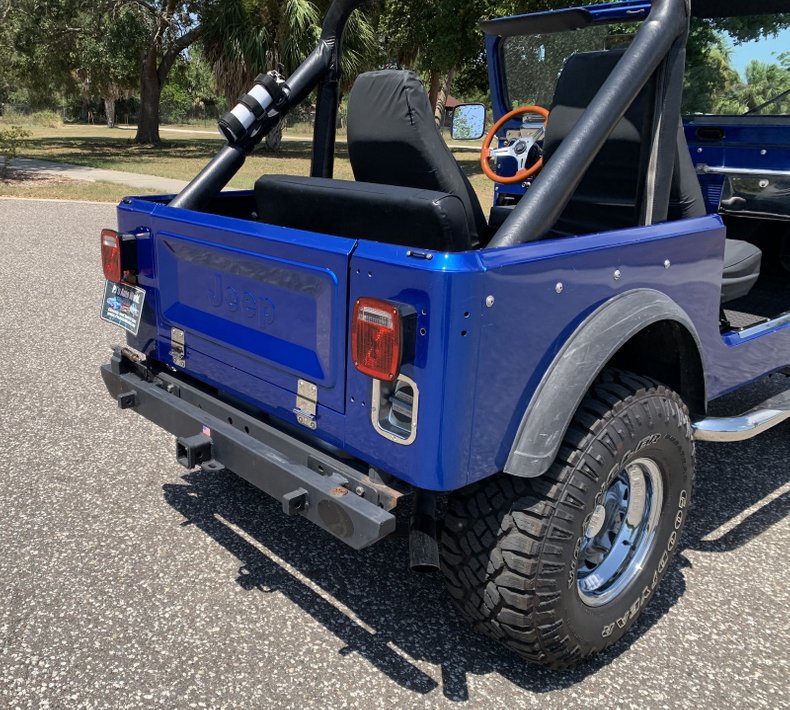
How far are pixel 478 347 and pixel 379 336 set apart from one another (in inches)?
10.3

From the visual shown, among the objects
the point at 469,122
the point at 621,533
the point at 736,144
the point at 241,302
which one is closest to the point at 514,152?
the point at 469,122

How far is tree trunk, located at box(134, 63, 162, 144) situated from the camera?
2691cm

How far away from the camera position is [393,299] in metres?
2.00

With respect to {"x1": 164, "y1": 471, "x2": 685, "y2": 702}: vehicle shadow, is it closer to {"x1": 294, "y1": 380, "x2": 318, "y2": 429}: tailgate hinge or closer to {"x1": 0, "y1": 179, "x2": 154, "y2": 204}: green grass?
{"x1": 294, "y1": 380, "x2": 318, "y2": 429}: tailgate hinge

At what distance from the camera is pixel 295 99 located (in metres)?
3.40

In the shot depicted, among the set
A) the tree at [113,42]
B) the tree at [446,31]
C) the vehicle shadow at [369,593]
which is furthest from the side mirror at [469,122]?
the tree at [113,42]

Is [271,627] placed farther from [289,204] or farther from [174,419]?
[289,204]

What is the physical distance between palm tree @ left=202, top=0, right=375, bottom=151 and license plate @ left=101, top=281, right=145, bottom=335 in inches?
803

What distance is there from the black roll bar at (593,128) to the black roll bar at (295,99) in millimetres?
1366

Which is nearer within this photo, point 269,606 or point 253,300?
point 253,300

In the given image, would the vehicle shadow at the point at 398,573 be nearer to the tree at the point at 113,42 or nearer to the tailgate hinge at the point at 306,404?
the tailgate hinge at the point at 306,404

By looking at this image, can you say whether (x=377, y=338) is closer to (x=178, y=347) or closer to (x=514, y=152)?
(x=178, y=347)

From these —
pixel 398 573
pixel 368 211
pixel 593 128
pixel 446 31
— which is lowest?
pixel 398 573

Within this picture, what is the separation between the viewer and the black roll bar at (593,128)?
2170 mm
